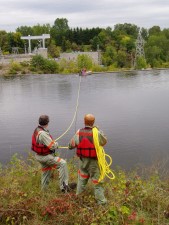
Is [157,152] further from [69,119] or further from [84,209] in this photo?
[84,209]

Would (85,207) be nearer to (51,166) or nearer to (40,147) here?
(51,166)

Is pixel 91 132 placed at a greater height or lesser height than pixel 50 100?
greater

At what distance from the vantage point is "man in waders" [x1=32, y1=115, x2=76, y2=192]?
5.77 metres

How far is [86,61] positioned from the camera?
73562 millimetres

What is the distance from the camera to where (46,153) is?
5875mm

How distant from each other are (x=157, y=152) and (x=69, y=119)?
8.01 meters

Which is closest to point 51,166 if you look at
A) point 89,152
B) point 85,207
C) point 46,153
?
point 46,153

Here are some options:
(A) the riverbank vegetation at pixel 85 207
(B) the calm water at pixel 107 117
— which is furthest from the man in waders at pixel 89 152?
(B) the calm water at pixel 107 117

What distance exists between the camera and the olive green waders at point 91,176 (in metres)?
5.35

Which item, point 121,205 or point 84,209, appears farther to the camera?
point 121,205

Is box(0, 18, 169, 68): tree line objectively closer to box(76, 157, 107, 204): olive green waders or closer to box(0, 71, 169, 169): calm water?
box(0, 71, 169, 169): calm water

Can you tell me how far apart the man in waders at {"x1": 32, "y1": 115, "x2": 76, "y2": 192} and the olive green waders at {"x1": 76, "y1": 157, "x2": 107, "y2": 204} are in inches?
16.4

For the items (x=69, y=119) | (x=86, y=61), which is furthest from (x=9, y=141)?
(x=86, y=61)

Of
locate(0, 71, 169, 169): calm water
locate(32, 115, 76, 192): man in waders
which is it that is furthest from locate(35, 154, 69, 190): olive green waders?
locate(0, 71, 169, 169): calm water
